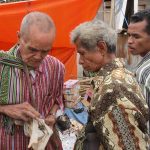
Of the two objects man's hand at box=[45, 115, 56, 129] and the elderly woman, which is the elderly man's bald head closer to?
the elderly woman

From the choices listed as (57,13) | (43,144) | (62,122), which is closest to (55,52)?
(57,13)

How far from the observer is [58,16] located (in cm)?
564

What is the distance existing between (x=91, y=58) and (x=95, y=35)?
142mm

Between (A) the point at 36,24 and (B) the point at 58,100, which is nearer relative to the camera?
(A) the point at 36,24

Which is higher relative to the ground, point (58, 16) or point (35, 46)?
point (35, 46)

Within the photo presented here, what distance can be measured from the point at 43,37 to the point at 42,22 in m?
0.10

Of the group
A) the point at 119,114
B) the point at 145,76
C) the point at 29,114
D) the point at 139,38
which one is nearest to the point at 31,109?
the point at 29,114

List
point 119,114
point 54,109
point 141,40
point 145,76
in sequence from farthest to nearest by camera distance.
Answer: point 141,40 → point 145,76 → point 54,109 → point 119,114

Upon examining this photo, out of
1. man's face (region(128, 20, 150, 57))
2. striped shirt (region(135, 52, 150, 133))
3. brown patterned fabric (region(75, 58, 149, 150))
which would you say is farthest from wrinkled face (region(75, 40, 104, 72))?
man's face (region(128, 20, 150, 57))

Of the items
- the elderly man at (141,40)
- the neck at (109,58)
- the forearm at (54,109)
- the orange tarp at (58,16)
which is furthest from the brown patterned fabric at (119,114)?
the orange tarp at (58,16)

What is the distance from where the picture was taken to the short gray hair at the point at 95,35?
2.19 metres

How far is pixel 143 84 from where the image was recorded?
8.91 feet

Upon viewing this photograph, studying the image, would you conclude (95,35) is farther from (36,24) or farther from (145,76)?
(145,76)

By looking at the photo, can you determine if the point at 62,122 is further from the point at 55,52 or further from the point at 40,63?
the point at 55,52
